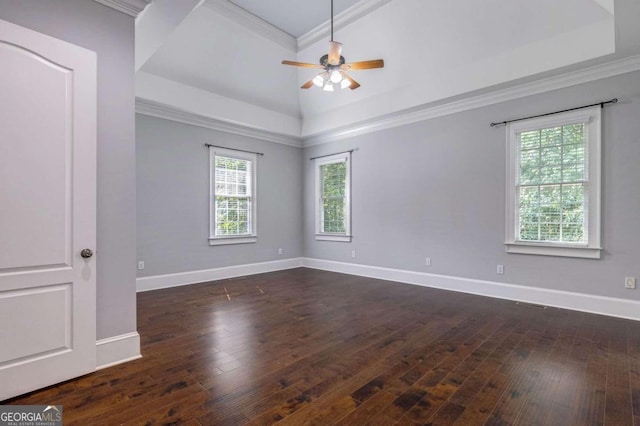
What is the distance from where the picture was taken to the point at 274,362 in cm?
245

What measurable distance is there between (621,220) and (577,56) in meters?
1.93

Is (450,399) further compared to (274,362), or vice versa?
(274,362)

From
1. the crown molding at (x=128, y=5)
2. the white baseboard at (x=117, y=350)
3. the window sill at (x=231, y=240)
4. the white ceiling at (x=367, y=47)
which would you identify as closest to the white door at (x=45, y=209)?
the white baseboard at (x=117, y=350)

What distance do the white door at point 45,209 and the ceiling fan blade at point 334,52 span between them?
226 cm

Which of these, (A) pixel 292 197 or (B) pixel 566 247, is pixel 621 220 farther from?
(A) pixel 292 197

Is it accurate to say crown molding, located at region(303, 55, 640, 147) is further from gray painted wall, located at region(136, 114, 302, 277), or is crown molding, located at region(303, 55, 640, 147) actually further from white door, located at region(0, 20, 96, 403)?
Result: white door, located at region(0, 20, 96, 403)

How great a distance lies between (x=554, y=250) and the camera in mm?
3896

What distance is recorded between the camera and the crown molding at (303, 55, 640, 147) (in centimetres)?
357

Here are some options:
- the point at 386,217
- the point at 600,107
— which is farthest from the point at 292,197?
the point at 600,107

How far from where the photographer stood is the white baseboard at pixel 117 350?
232 cm

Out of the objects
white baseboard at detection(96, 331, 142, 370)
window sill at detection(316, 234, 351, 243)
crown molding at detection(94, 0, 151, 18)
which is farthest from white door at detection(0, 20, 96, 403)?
window sill at detection(316, 234, 351, 243)

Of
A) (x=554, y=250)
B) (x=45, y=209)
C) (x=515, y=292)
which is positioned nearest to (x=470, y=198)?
(x=554, y=250)

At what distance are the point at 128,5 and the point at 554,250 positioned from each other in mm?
5121

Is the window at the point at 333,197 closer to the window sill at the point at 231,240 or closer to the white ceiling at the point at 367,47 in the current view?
the white ceiling at the point at 367,47
